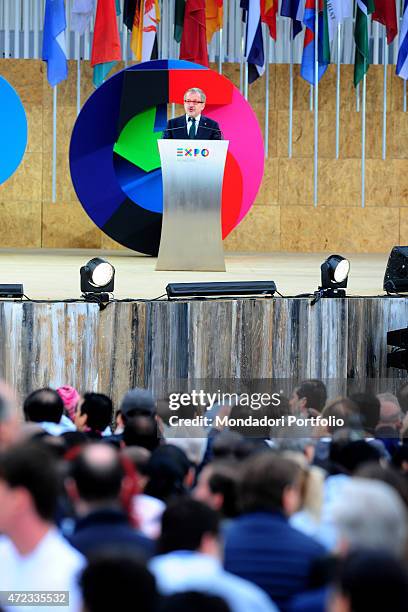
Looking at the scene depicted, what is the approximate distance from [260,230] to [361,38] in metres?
2.35

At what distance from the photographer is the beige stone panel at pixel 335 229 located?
14.9 metres

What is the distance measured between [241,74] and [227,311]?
6628mm

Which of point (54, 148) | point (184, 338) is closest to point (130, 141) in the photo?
point (54, 148)

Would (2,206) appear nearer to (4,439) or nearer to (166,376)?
(166,376)

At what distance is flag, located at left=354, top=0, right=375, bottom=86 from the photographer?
13.9 meters

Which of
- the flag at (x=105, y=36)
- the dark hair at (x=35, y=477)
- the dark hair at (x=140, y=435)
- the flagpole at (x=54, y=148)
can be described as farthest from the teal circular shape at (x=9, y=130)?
the dark hair at (x=35, y=477)

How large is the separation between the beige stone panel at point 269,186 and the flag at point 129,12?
2.17 meters

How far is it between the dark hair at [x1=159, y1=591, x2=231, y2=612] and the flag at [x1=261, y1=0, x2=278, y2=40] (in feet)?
39.3

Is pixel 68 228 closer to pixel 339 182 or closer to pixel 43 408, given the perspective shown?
pixel 339 182

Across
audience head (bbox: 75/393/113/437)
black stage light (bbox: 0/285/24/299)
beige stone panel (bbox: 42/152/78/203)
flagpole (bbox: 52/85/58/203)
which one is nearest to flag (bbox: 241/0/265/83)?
flagpole (bbox: 52/85/58/203)

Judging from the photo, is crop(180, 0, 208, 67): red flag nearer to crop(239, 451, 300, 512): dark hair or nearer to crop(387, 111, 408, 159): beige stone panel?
crop(387, 111, 408, 159): beige stone panel

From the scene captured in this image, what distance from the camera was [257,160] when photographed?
1225 cm

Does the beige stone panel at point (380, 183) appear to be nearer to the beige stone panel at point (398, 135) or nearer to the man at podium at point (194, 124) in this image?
the beige stone panel at point (398, 135)

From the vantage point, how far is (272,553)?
323 cm
